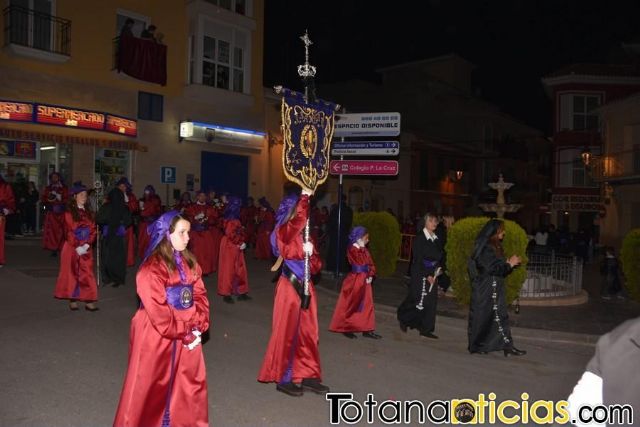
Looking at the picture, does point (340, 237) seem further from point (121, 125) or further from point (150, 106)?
point (150, 106)

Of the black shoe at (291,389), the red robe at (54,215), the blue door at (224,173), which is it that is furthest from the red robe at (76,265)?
the blue door at (224,173)

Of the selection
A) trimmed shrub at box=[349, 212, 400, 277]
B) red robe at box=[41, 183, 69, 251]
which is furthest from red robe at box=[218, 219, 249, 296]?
red robe at box=[41, 183, 69, 251]

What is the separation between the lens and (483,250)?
25.0 feet

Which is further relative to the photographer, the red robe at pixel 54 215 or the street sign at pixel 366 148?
the red robe at pixel 54 215

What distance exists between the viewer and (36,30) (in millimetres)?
18047

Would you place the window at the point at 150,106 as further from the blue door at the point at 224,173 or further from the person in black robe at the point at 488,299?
the person in black robe at the point at 488,299

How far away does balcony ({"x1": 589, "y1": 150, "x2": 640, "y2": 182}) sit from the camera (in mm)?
25500

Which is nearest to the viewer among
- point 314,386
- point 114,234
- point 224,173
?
point 314,386

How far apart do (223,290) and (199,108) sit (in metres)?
13.4

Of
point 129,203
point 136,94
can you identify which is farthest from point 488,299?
point 136,94

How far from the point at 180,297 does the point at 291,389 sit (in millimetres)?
1993

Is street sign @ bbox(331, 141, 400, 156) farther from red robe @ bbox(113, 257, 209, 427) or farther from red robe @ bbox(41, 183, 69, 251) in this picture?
red robe @ bbox(113, 257, 209, 427)

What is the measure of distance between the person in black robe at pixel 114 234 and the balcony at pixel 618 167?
21966mm

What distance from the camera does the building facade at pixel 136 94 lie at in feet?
57.8
